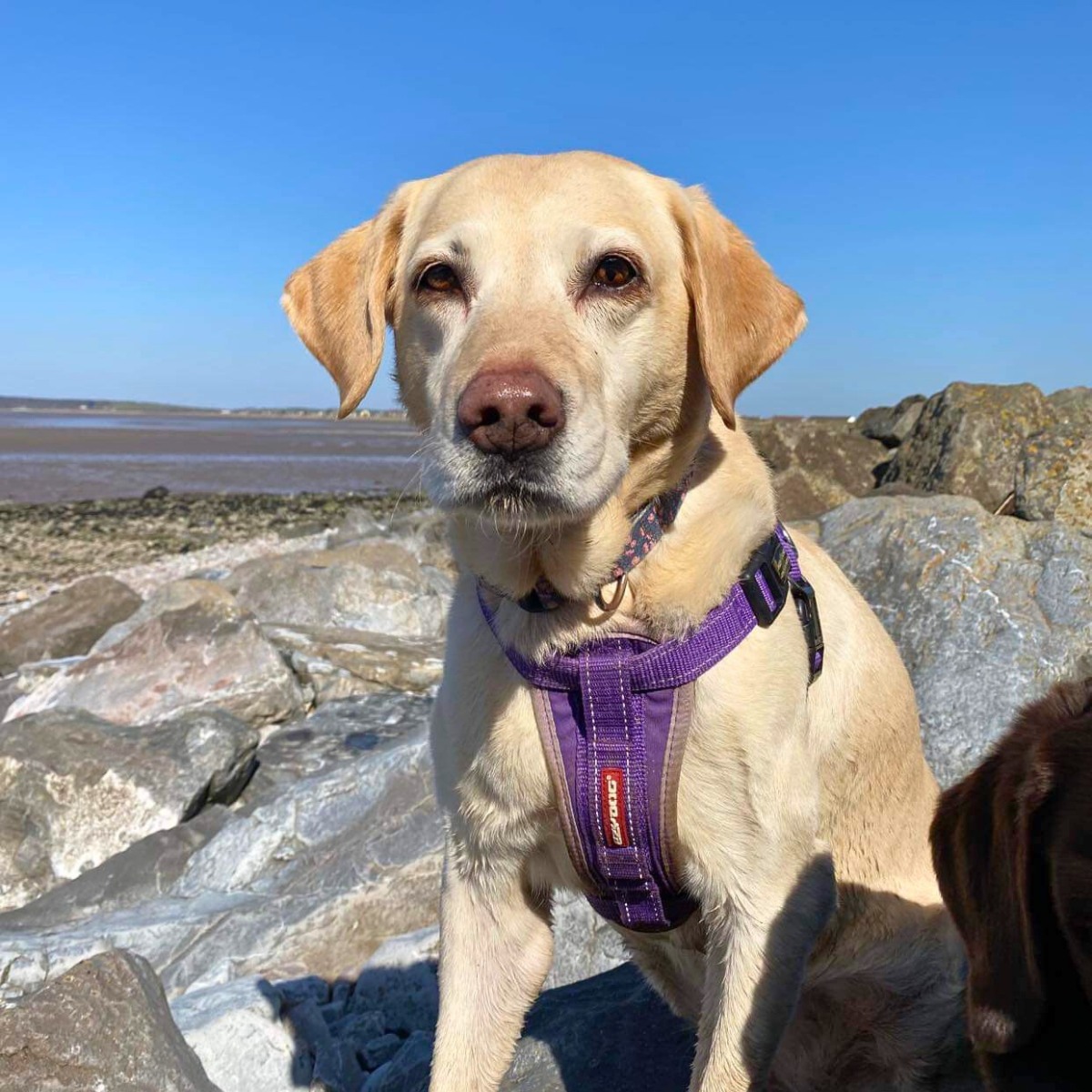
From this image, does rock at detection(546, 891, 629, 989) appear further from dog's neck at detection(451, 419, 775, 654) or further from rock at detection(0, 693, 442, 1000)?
dog's neck at detection(451, 419, 775, 654)

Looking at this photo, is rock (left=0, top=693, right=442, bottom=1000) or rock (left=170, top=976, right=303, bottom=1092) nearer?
rock (left=170, top=976, right=303, bottom=1092)

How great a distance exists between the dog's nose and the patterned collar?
42 cm

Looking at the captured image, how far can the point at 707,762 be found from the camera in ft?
8.70

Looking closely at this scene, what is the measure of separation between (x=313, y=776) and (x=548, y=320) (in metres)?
4.11

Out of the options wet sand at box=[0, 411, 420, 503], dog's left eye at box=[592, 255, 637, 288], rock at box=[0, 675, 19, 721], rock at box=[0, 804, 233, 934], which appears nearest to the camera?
dog's left eye at box=[592, 255, 637, 288]

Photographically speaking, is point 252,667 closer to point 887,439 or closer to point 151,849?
point 151,849

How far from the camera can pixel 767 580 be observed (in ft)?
9.20

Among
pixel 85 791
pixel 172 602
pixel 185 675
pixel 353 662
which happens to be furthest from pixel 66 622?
pixel 85 791

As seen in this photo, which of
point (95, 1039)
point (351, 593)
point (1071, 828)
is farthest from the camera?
point (351, 593)

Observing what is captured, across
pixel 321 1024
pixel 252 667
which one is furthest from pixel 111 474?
pixel 321 1024

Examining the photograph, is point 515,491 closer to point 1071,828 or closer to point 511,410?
point 511,410

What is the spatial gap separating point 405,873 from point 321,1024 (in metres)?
0.99

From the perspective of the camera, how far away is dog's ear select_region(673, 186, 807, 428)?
283 cm

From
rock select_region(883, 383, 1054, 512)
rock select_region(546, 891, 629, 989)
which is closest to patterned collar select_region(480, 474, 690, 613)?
rock select_region(546, 891, 629, 989)
